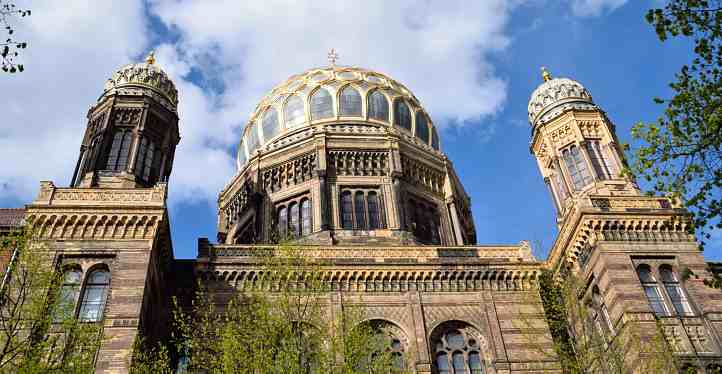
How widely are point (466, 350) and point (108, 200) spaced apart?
11.8 m

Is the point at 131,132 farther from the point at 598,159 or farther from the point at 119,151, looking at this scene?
the point at 598,159

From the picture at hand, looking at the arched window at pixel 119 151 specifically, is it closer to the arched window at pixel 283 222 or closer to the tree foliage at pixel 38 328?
the arched window at pixel 283 222

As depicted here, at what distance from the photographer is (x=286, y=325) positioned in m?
14.4

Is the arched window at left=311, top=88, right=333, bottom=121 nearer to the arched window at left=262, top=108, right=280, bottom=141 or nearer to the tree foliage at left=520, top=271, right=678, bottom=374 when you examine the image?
the arched window at left=262, top=108, right=280, bottom=141

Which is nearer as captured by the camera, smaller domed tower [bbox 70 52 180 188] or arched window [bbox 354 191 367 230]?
smaller domed tower [bbox 70 52 180 188]

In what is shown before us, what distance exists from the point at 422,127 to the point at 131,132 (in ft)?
48.2

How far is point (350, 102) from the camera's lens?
3166 cm

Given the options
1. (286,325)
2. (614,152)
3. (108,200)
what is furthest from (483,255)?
(108,200)

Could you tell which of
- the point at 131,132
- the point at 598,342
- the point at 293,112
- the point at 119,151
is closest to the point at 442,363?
the point at 598,342

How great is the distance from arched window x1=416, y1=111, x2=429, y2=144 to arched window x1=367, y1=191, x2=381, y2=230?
5.49m

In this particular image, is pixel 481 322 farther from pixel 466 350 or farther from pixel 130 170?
pixel 130 170

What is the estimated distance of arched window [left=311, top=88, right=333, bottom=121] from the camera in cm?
3127

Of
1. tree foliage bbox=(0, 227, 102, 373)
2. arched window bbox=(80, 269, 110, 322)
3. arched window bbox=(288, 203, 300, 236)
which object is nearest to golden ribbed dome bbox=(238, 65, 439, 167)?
arched window bbox=(288, 203, 300, 236)

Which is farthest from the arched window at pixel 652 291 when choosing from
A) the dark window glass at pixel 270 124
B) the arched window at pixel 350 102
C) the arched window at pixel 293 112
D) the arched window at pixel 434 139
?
the dark window glass at pixel 270 124
